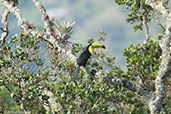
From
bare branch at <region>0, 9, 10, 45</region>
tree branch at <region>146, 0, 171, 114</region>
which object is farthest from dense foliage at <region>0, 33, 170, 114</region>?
bare branch at <region>0, 9, 10, 45</region>

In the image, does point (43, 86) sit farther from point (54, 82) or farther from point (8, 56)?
point (8, 56)

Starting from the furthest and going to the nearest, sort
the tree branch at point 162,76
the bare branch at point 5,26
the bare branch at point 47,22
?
the bare branch at point 5,26, the bare branch at point 47,22, the tree branch at point 162,76

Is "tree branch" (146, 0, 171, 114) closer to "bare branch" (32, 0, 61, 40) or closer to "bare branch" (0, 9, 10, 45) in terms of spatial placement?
"bare branch" (32, 0, 61, 40)

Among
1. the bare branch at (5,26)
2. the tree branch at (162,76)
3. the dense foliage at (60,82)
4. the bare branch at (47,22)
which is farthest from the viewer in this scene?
the bare branch at (5,26)

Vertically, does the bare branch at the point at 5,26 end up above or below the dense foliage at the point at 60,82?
above

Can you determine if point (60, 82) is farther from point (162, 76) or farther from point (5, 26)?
point (5, 26)

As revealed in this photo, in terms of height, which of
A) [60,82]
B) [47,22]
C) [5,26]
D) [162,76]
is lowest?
[60,82]

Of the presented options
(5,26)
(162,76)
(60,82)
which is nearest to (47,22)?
(5,26)

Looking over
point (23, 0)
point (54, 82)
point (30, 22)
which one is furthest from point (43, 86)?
point (23, 0)

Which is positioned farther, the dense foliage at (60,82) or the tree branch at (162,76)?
the tree branch at (162,76)

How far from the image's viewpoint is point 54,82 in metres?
7.93

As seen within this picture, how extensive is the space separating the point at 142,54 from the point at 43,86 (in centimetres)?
378

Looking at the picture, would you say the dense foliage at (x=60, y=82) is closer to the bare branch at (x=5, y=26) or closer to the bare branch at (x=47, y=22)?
the bare branch at (x=47, y=22)

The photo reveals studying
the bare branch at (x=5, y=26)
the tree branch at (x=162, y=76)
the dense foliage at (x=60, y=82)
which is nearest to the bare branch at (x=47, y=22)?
the dense foliage at (x=60, y=82)
